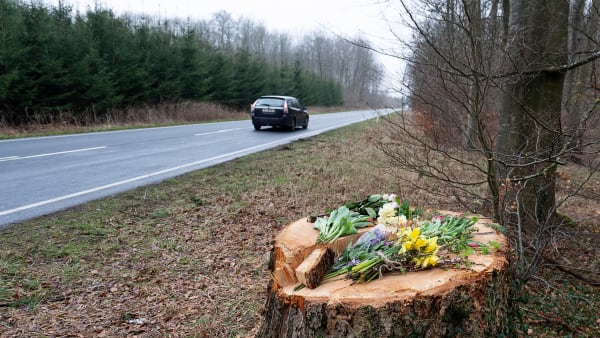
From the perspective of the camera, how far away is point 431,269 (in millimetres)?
2381

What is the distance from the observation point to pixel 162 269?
4258 mm

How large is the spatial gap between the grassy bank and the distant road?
624 mm

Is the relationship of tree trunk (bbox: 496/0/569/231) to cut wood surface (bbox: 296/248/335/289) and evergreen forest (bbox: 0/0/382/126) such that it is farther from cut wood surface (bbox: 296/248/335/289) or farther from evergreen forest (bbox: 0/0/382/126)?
cut wood surface (bbox: 296/248/335/289)

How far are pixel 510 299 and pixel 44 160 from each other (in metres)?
9.09

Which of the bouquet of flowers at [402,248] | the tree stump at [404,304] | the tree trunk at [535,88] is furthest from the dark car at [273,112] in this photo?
the tree stump at [404,304]

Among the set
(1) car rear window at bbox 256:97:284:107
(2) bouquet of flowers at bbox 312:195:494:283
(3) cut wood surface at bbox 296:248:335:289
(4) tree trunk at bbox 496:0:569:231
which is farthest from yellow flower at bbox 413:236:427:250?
(1) car rear window at bbox 256:97:284:107

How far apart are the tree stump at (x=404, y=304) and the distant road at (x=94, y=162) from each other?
425cm

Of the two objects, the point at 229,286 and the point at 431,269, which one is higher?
the point at 431,269

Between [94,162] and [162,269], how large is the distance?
5.69m

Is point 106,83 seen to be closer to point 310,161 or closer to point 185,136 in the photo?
point 185,136

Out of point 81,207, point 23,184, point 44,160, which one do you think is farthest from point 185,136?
point 81,207

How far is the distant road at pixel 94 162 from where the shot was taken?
6.19 meters

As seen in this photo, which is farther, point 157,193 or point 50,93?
point 50,93

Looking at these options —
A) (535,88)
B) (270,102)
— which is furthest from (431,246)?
(270,102)
